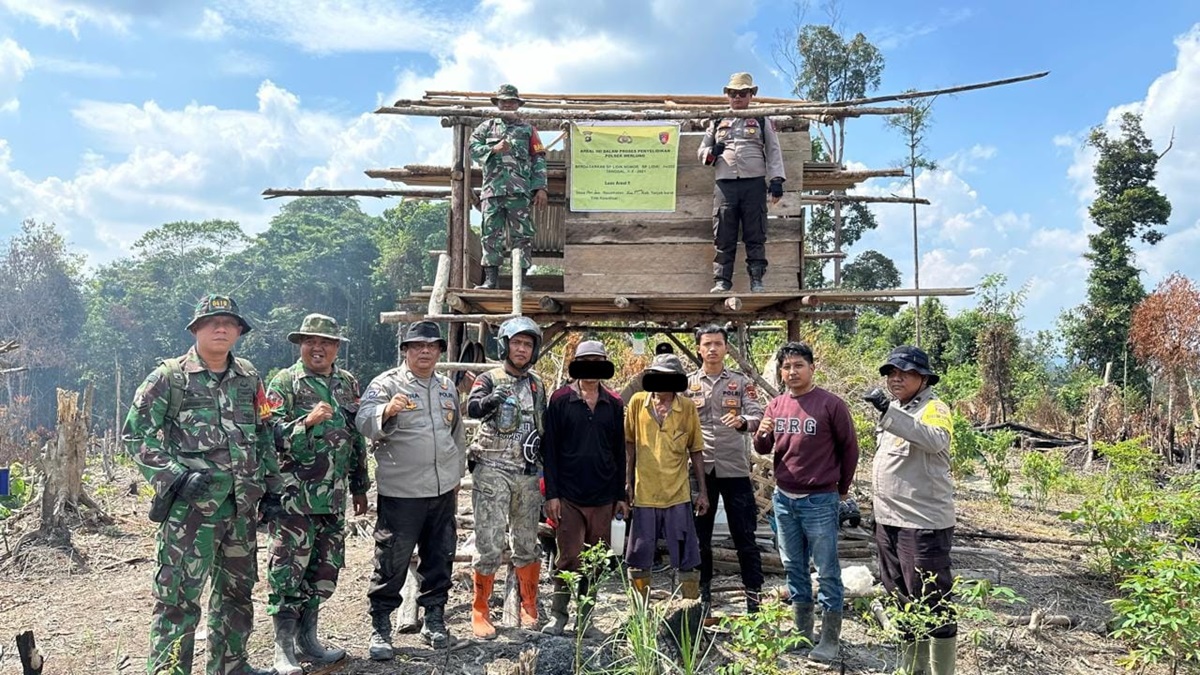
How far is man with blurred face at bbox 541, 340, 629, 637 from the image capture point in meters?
Answer: 4.53

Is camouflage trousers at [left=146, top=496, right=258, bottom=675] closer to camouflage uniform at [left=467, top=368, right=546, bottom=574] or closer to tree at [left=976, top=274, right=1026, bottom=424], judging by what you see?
camouflage uniform at [left=467, top=368, right=546, bottom=574]

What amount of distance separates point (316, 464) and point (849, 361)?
44.2 feet

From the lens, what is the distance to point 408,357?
447 cm

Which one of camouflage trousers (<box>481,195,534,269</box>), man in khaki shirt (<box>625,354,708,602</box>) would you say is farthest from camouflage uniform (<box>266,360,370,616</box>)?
camouflage trousers (<box>481,195,534,269</box>)

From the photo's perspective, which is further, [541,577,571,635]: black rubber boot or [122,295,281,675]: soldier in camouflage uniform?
[541,577,571,635]: black rubber boot

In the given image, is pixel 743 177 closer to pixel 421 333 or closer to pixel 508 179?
pixel 508 179

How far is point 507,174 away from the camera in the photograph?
21.6 feet

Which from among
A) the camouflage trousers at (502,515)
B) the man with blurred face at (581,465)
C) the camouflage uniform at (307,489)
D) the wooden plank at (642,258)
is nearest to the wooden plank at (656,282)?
the wooden plank at (642,258)

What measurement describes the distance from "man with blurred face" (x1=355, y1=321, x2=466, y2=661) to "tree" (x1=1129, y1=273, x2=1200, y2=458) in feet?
57.9

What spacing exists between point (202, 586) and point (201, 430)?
2.56 feet

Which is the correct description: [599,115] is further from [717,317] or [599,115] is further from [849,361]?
[849,361]

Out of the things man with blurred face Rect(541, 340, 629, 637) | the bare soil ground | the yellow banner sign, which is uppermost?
the yellow banner sign

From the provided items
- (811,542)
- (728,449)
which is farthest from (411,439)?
(811,542)

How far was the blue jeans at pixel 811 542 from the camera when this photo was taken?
4.38 m
